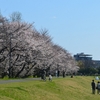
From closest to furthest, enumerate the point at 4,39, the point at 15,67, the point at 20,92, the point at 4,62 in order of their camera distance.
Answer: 1. the point at 20,92
2. the point at 4,39
3. the point at 4,62
4. the point at 15,67

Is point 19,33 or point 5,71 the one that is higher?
point 19,33

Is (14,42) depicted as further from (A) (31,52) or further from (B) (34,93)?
(B) (34,93)

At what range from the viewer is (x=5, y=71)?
53312mm

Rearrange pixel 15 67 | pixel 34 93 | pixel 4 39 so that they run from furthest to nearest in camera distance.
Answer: pixel 15 67
pixel 4 39
pixel 34 93

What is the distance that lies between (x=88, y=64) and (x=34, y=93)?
150114 mm

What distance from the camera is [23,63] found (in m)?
58.1

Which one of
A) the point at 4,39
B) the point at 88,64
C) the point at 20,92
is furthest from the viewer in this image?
the point at 88,64

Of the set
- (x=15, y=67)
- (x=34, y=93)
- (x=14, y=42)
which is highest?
(x=14, y=42)

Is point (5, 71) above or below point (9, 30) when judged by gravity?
→ below

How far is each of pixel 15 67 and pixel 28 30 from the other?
809 cm

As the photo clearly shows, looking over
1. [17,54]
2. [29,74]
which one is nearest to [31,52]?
[17,54]

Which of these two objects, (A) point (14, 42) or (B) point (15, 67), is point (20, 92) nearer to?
(A) point (14, 42)

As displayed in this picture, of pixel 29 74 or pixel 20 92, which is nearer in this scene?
pixel 20 92

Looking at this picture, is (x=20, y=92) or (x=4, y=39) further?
(x=4, y=39)
